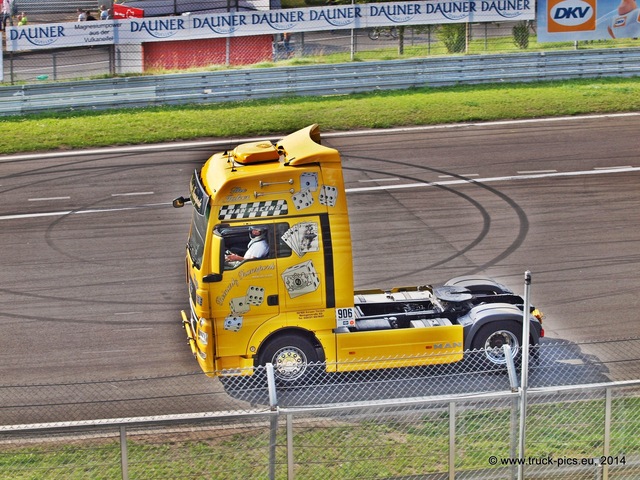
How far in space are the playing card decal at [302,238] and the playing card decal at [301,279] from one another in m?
0.17

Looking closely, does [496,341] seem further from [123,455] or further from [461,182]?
[461,182]

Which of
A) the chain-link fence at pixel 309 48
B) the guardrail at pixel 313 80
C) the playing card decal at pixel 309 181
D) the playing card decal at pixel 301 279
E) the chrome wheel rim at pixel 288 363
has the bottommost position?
the chrome wheel rim at pixel 288 363

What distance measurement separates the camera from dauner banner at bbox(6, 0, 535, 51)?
2850 centimetres

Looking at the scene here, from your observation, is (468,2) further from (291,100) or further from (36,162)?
(36,162)

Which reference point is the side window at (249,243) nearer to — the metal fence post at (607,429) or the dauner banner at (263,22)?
the metal fence post at (607,429)

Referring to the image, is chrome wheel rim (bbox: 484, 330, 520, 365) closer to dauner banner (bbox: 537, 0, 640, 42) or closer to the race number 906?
the race number 906

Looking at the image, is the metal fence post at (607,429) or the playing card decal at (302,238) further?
the playing card decal at (302,238)

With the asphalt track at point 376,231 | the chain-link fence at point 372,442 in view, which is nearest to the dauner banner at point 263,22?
the asphalt track at point 376,231

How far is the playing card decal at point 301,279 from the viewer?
12.1m

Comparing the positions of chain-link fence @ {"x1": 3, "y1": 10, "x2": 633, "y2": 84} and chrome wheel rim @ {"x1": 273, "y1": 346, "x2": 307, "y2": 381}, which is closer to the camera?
chrome wheel rim @ {"x1": 273, "y1": 346, "x2": 307, "y2": 381}

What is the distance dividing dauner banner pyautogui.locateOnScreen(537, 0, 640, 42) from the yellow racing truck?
19.4 m

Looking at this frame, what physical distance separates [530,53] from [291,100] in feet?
22.8

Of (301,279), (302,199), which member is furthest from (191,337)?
(302,199)

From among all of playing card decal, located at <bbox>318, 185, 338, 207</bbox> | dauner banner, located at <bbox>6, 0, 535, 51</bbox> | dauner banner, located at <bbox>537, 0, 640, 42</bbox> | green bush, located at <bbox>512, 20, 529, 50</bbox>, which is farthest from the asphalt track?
dauner banner, located at <bbox>6, 0, 535, 51</bbox>
